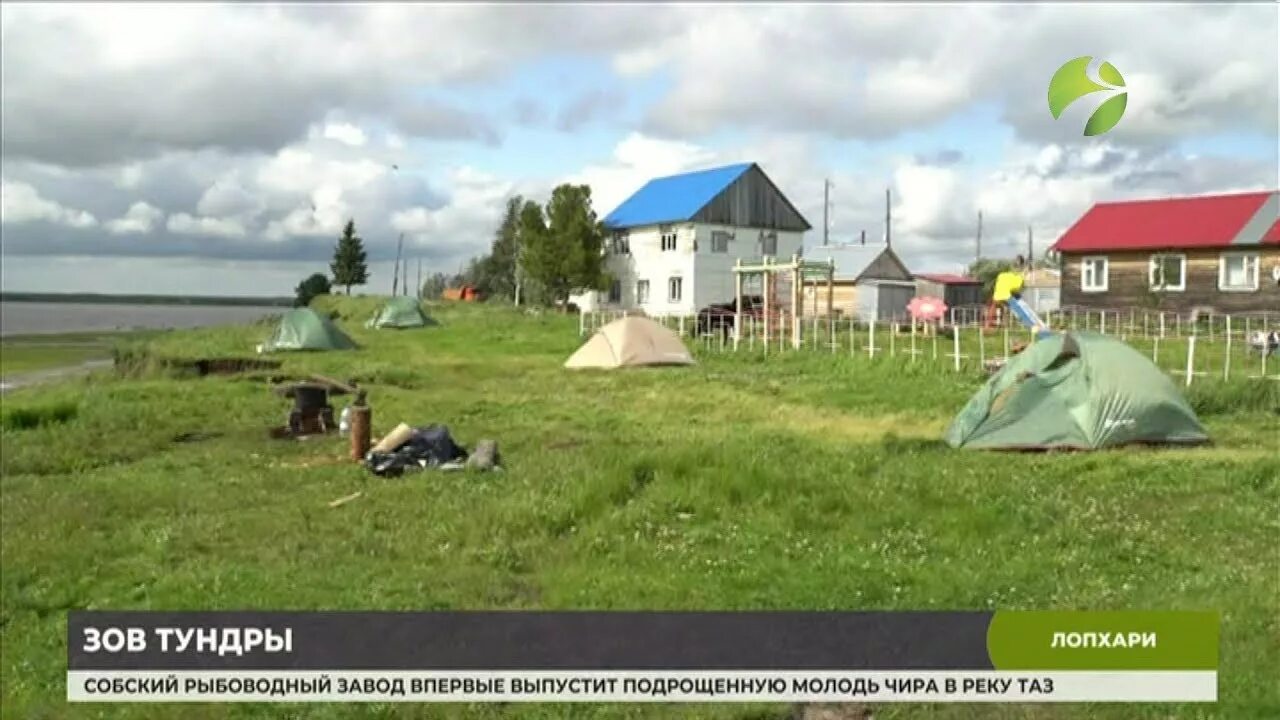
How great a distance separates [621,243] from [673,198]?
3.31 metres

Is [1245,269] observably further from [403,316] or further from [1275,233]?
[403,316]

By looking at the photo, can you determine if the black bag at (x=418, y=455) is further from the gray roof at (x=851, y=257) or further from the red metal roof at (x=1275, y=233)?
the gray roof at (x=851, y=257)

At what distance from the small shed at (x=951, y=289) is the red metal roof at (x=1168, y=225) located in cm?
1078

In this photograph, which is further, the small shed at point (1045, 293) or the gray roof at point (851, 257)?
the gray roof at point (851, 257)

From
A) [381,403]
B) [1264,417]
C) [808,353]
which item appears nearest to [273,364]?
[381,403]

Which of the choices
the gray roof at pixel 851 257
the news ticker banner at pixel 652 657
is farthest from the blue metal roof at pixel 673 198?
the news ticker banner at pixel 652 657

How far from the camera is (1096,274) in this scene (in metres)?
34.8

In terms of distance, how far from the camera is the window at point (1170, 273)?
31609mm

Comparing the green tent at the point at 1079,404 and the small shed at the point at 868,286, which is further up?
the small shed at the point at 868,286

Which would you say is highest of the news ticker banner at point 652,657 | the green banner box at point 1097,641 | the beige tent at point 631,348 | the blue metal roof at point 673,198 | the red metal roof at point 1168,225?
the blue metal roof at point 673,198

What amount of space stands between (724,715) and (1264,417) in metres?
12.4

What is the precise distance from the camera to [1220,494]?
934 centimetres

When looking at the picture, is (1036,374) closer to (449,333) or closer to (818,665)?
(818,665)

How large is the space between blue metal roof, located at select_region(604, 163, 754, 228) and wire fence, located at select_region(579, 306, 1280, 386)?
5.46m
